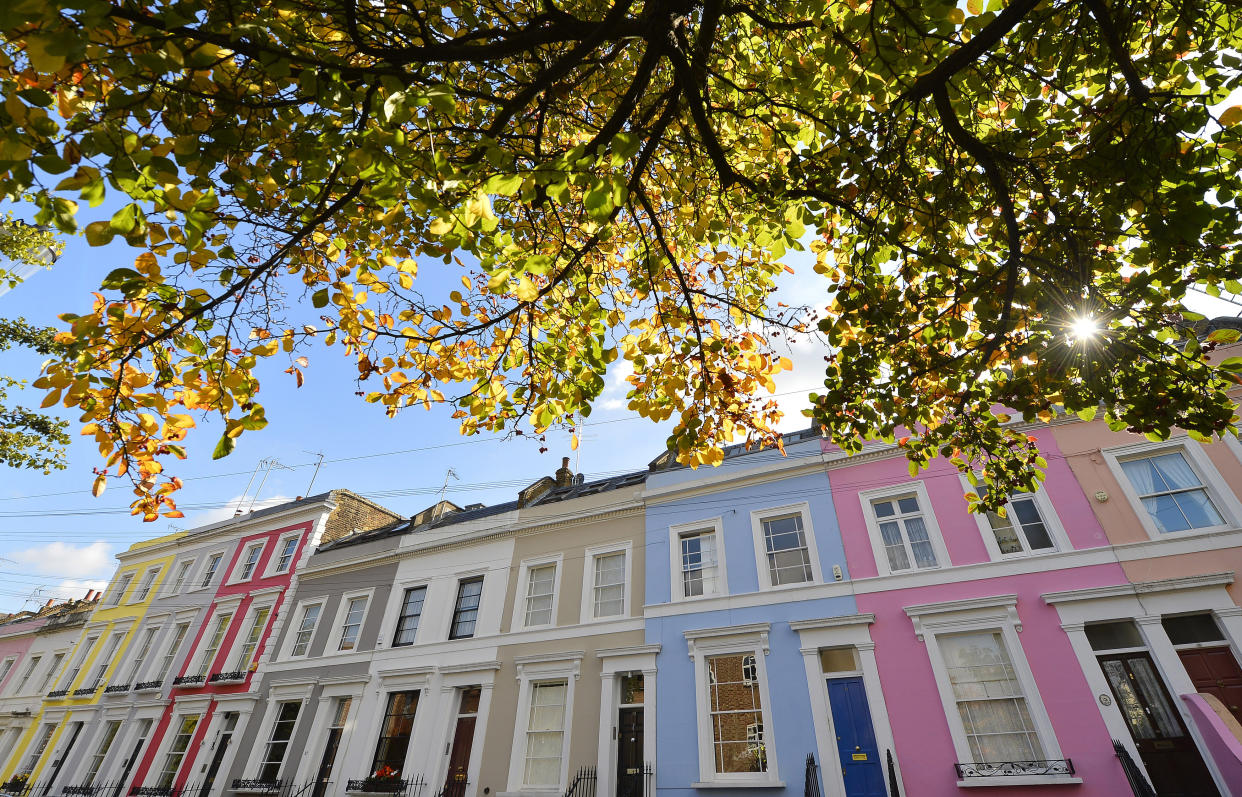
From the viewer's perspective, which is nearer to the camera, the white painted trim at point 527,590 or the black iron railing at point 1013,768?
the black iron railing at point 1013,768

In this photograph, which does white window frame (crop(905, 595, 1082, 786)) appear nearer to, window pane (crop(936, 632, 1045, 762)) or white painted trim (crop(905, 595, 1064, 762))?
white painted trim (crop(905, 595, 1064, 762))

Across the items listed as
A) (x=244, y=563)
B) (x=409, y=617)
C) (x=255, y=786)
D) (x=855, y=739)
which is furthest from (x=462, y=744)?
(x=244, y=563)

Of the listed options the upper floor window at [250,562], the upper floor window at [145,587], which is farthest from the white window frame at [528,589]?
the upper floor window at [145,587]

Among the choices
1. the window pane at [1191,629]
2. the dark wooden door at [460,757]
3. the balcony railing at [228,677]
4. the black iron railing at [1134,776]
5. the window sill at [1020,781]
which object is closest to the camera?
the black iron railing at [1134,776]

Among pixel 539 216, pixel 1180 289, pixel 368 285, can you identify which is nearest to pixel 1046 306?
pixel 1180 289

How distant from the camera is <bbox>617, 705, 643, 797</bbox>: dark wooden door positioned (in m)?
10.9

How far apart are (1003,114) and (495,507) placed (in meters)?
16.6

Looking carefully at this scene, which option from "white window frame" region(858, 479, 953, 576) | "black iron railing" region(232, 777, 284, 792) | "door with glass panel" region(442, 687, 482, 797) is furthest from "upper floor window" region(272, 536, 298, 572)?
"white window frame" region(858, 479, 953, 576)

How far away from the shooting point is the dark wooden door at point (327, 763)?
45.6 ft

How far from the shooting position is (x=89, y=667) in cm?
2217

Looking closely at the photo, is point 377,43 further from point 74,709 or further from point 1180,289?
point 74,709

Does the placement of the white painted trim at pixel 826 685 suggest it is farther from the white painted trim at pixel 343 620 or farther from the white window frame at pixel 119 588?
the white window frame at pixel 119 588

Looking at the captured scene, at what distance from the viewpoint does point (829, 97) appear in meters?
4.95

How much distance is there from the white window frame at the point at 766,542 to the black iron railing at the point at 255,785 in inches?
538
